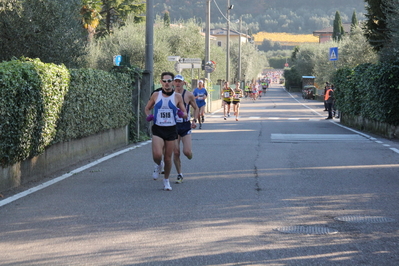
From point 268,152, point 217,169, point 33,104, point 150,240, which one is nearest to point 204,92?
point 268,152

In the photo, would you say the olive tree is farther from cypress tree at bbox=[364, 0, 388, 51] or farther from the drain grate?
cypress tree at bbox=[364, 0, 388, 51]

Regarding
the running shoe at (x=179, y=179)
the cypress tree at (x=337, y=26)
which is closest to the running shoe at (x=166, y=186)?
the running shoe at (x=179, y=179)

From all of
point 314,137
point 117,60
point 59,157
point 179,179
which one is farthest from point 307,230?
point 314,137

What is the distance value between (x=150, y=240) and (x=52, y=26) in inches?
677

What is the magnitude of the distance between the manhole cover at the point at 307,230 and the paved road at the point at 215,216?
1 cm

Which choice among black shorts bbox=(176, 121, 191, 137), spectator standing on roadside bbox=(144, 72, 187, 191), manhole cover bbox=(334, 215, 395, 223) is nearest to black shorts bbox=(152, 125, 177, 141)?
spectator standing on roadside bbox=(144, 72, 187, 191)

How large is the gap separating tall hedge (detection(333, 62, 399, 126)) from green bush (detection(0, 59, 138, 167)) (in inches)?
344

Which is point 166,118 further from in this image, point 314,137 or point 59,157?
point 314,137

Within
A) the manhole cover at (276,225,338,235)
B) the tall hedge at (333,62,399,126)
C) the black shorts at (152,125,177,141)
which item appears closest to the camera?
the manhole cover at (276,225,338,235)

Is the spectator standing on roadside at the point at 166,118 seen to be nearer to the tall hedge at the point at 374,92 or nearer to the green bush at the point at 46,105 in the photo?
the green bush at the point at 46,105

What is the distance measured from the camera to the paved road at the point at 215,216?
18.6 ft

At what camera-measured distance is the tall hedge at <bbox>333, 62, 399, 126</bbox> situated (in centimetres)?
1886

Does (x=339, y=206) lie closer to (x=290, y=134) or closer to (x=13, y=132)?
(x=13, y=132)

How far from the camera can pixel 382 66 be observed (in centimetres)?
1984
